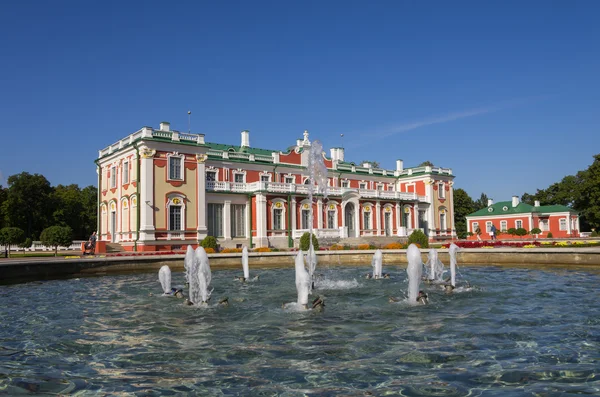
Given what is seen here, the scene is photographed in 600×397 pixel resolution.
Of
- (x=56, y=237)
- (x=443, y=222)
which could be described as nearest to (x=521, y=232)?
(x=443, y=222)

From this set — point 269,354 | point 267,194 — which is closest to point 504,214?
point 267,194

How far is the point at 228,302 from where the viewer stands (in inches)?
476

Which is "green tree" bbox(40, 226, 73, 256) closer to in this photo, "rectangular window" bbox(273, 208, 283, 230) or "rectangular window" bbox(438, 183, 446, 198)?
"rectangular window" bbox(273, 208, 283, 230)

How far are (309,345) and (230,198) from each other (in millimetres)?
30624

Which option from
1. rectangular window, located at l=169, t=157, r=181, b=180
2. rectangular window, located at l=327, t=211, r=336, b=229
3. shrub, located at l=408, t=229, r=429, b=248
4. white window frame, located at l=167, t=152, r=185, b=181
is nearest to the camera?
shrub, located at l=408, t=229, r=429, b=248

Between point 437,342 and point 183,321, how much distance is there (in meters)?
5.15

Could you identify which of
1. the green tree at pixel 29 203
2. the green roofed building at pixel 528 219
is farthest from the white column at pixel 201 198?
the green roofed building at pixel 528 219

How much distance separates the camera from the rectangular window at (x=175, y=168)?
34.1 metres

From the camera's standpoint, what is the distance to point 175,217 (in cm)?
3409

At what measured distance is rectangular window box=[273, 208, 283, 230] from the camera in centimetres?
3862

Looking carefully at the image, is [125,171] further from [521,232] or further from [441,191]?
[521,232]

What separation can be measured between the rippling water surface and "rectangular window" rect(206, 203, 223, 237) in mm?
23047

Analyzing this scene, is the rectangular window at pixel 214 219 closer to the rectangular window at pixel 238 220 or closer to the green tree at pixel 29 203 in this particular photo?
the rectangular window at pixel 238 220

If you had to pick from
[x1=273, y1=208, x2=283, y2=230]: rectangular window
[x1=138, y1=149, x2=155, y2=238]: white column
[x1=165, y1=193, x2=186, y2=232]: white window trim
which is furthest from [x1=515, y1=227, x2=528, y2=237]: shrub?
[x1=138, y1=149, x2=155, y2=238]: white column
